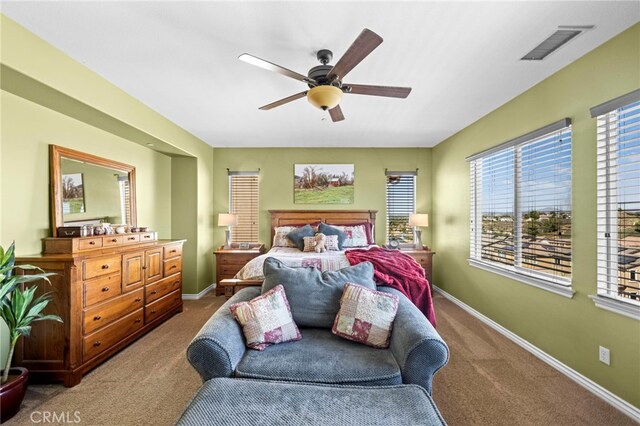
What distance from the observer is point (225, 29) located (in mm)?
1900

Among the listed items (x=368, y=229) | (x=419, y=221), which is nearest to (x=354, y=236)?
(x=368, y=229)

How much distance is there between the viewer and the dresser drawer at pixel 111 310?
2.45 m

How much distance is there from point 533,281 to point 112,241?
173 inches

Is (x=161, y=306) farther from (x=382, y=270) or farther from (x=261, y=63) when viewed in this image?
(x=261, y=63)

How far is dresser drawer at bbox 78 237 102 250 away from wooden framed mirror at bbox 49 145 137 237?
0.32 metres

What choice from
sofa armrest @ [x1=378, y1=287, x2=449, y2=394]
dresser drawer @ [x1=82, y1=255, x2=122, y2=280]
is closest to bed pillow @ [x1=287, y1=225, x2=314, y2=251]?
dresser drawer @ [x1=82, y1=255, x2=122, y2=280]

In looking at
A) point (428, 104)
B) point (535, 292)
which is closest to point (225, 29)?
point (428, 104)

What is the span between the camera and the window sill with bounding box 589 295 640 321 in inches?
74.6

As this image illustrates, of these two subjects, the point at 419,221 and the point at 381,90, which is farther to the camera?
the point at 419,221

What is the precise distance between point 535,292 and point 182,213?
4903 mm

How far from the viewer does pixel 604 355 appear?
6.88 ft

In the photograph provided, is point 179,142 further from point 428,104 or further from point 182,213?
point 428,104

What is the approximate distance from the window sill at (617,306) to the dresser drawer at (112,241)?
4.44m

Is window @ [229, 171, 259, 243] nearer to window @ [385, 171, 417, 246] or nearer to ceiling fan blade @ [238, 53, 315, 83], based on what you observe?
window @ [385, 171, 417, 246]
